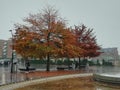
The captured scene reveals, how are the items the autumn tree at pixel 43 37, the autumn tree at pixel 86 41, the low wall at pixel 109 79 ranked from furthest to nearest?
1. the autumn tree at pixel 86 41
2. the autumn tree at pixel 43 37
3. the low wall at pixel 109 79

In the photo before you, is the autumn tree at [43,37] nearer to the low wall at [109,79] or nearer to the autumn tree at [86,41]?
the autumn tree at [86,41]

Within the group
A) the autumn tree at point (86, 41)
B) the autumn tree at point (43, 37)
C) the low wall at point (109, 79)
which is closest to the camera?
the low wall at point (109, 79)

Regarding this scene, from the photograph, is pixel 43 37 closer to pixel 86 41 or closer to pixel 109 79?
pixel 86 41

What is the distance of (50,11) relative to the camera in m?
43.4

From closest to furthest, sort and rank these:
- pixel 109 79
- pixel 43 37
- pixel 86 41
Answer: pixel 109 79 < pixel 43 37 < pixel 86 41

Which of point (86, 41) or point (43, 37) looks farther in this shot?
point (86, 41)

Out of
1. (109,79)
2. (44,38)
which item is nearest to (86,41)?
(44,38)

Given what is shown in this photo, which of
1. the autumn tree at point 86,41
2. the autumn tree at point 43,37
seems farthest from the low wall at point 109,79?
the autumn tree at point 86,41

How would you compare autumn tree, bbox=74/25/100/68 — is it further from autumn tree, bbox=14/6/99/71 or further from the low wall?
the low wall

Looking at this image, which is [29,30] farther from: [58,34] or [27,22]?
[58,34]

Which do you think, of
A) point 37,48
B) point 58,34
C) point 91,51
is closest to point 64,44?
point 58,34

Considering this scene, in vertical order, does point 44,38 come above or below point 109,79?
above

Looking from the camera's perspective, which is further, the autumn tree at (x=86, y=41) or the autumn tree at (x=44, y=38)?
the autumn tree at (x=86, y=41)

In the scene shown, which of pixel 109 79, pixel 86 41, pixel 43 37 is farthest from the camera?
pixel 86 41
